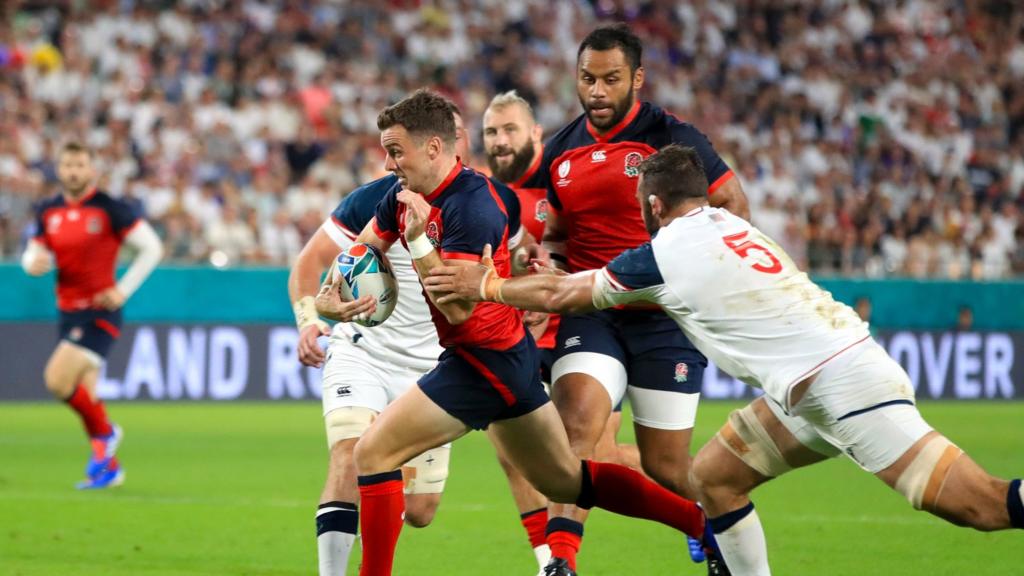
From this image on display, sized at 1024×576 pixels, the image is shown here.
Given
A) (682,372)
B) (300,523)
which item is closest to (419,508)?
(682,372)

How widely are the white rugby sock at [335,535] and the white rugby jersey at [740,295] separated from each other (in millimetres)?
1598

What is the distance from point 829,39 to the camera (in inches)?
1046

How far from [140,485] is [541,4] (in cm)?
1531

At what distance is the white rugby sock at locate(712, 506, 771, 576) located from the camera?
610 centimetres

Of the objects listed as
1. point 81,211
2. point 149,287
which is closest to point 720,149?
point 149,287

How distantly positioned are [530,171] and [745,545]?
269cm

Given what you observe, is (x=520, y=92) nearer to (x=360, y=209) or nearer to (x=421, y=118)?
(x=360, y=209)

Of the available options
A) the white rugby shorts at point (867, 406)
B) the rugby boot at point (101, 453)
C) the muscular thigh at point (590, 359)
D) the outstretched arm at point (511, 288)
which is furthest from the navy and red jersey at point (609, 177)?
the rugby boot at point (101, 453)

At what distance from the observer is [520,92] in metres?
22.2

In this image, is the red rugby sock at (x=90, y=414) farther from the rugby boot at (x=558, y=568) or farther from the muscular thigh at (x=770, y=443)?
the muscular thigh at (x=770, y=443)

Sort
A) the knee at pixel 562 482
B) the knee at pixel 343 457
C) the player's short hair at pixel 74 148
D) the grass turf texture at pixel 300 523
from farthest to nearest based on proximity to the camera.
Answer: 1. the player's short hair at pixel 74 148
2. the grass turf texture at pixel 300 523
3. the knee at pixel 343 457
4. the knee at pixel 562 482

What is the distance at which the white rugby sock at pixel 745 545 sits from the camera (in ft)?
20.0

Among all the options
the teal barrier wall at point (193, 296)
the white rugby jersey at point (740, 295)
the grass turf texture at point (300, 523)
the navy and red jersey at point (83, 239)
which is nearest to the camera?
the white rugby jersey at point (740, 295)

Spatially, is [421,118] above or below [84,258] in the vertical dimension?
above
